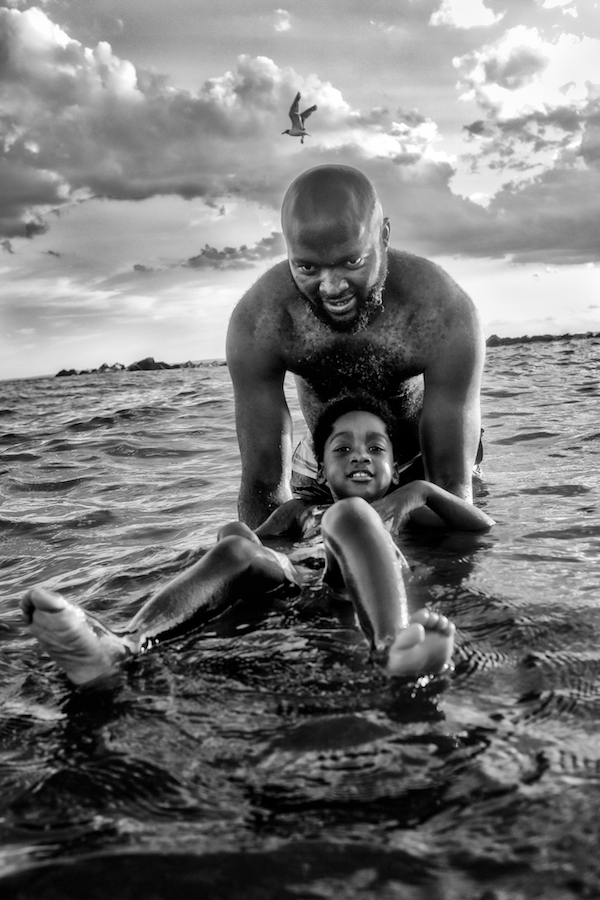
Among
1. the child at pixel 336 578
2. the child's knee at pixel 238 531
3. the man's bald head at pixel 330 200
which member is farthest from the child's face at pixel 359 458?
the man's bald head at pixel 330 200

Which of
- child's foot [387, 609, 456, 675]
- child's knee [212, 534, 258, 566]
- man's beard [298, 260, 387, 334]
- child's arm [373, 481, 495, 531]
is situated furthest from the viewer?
man's beard [298, 260, 387, 334]

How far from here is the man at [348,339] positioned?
12.0 feet

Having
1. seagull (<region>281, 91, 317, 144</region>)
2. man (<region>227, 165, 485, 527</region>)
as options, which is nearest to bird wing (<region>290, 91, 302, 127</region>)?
seagull (<region>281, 91, 317, 144</region>)

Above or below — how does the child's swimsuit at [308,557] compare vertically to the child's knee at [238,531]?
below

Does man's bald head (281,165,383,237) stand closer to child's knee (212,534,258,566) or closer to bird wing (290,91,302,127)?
child's knee (212,534,258,566)

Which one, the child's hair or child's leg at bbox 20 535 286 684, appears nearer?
child's leg at bbox 20 535 286 684

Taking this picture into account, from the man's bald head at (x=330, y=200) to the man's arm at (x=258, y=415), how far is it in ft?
2.01

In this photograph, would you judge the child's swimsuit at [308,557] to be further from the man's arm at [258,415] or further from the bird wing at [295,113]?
the bird wing at [295,113]

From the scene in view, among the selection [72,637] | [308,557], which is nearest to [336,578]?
[308,557]

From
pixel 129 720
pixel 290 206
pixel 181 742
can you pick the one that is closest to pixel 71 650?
pixel 129 720

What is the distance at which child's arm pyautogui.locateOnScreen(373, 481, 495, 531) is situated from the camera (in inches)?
135

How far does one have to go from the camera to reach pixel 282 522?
3.96 meters

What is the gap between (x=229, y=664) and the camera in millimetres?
2553

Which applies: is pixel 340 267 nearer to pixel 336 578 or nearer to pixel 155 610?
pixel 336 578
